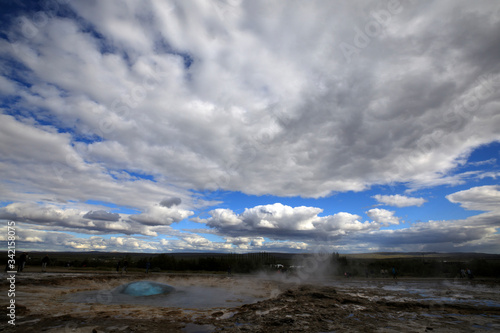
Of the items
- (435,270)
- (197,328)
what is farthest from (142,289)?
(435,270)

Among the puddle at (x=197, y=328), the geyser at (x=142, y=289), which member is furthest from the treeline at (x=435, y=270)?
the puddle at (x=197, y=328)

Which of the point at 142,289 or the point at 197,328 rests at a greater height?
the point at 197,328

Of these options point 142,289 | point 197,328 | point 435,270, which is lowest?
point 435,270

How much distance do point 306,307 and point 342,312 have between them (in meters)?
1.89

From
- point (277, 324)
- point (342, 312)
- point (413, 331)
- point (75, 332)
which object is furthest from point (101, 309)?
point (413, 331)

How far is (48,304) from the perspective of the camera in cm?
1295

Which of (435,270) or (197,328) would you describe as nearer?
(197,328)

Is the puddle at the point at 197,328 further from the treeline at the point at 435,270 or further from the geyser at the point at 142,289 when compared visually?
the treeline at the point at 435,270

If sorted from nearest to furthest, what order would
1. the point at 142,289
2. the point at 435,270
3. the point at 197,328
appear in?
the point at 197,328 → the point at 142,289 → the point at 435,270

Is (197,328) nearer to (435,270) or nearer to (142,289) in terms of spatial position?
(142,289)

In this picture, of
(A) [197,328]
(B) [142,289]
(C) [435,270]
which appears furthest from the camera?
(C) [435,270]

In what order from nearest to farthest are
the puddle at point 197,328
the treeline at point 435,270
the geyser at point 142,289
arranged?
the puddle at point 197,328, the geyser at point 142,289, the treeline at point 435,270

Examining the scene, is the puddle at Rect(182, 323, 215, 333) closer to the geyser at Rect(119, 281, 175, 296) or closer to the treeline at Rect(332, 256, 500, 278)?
the geyser at Rect(119, 281, 175, 296)

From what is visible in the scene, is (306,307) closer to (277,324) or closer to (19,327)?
(277,324)
